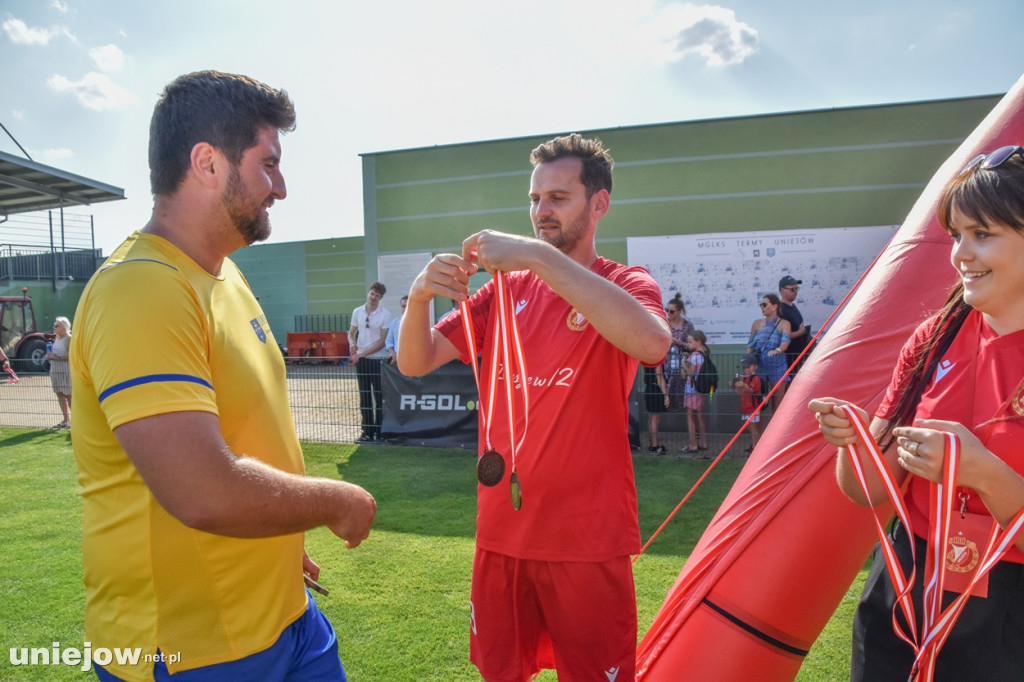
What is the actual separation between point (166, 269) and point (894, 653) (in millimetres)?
2246

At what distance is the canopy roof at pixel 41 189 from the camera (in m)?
20.5

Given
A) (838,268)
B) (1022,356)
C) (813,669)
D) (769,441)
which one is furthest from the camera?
(838,268)

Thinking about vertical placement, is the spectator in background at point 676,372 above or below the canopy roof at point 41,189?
below

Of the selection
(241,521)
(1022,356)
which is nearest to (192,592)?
(241,521)

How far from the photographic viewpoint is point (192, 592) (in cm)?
166

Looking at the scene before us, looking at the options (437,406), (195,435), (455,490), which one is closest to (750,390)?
(455,490)

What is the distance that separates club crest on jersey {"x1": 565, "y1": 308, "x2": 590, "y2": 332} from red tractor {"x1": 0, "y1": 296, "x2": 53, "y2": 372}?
2298 cm

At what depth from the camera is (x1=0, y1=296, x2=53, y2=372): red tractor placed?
2061cm

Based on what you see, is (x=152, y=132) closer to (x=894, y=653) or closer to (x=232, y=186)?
(x=232, y=186)

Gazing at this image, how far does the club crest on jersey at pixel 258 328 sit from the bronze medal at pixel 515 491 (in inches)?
35.9

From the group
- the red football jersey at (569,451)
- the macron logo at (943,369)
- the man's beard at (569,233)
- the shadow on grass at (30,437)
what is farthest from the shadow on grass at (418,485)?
the shadow on grass at (30,437)

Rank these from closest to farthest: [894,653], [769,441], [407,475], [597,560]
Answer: [894,653] < [597,560] < [769,441] < [407,475]

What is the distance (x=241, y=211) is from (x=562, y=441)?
4.05ft

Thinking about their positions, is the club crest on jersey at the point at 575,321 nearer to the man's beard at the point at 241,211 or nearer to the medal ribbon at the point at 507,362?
the medal ribbon at the point at 507,362
